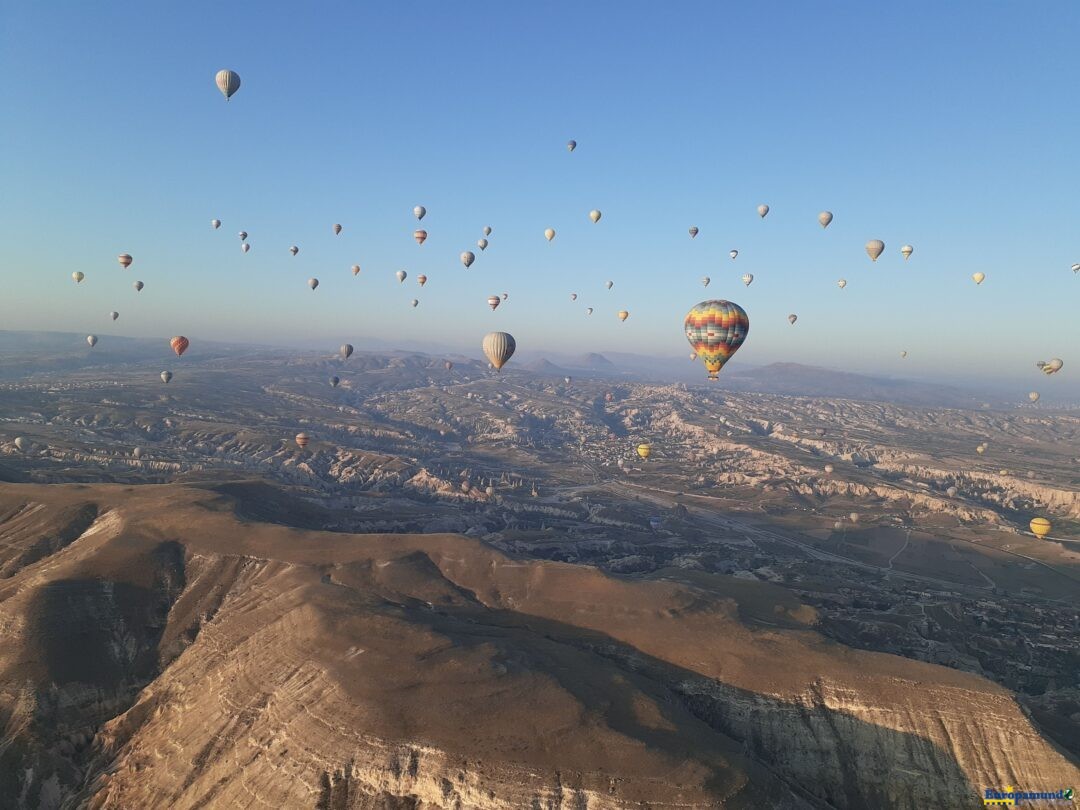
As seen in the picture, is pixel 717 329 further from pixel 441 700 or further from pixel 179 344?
pixel 179 344

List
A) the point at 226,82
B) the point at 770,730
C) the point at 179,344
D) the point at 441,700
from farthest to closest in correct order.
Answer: the point at 179,344, the point at 226,82, the point at 770,730, the point at 441,700

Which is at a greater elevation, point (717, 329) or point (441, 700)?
point (717, 329)

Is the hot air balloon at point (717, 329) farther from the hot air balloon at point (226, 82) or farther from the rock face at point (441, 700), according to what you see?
the hot air balloon at point (226, 82)

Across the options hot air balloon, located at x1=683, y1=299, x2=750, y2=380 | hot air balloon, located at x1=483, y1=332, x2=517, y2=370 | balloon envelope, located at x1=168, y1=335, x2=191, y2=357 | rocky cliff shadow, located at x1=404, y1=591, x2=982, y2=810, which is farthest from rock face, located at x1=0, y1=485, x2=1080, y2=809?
balloon envelope, located at x1=168, y1=335, x2=191, y2=357

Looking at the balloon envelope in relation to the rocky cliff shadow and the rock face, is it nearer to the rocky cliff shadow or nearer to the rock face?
the rock face

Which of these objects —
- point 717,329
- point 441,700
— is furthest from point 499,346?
point 441,700

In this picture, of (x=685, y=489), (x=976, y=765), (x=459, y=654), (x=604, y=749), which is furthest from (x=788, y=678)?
(x=685, y=489)

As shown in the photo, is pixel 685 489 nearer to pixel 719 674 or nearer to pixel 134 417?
pixel 719 674
